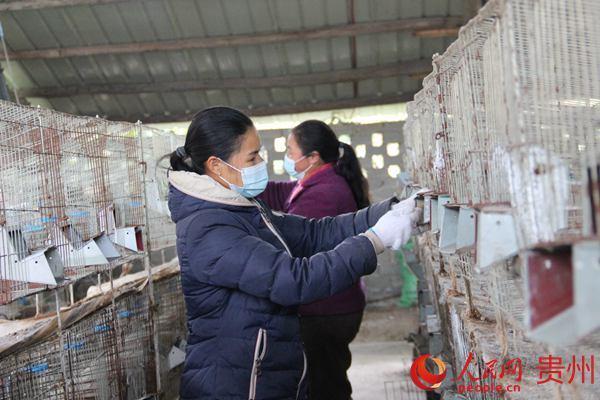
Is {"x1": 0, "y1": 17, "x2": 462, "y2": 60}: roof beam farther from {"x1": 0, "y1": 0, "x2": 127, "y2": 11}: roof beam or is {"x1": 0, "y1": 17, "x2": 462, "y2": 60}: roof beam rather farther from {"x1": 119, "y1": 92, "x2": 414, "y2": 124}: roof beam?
{"x1": 119, "y1": 92, "x2": 414, "y2": 124}: roof beam

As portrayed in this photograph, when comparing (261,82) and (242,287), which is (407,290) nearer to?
(261,82)

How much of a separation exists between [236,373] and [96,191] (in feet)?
6.00

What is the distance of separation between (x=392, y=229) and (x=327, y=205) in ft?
3.40

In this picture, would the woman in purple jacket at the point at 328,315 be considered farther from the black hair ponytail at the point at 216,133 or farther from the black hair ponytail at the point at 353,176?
the black hair ponytail at the point at 216,133

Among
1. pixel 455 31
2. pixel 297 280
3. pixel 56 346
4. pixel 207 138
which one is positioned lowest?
pixel 56 346

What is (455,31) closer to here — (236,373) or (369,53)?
(369,53)

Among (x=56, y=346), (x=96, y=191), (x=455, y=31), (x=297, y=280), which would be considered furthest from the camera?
(x=455, y=31)

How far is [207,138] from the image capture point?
81.5 inches

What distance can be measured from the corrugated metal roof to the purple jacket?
396 cm

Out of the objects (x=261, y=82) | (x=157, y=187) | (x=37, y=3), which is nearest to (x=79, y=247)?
(x=157, y=187)

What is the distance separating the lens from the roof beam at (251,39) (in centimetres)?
648

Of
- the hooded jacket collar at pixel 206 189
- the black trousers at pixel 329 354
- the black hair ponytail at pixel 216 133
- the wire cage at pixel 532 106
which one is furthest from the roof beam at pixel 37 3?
the wire cage at pixel 532 106

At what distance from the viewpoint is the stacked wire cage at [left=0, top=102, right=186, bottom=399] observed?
2.63 meters

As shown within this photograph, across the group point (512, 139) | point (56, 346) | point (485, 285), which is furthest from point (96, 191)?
point (512, 139)
